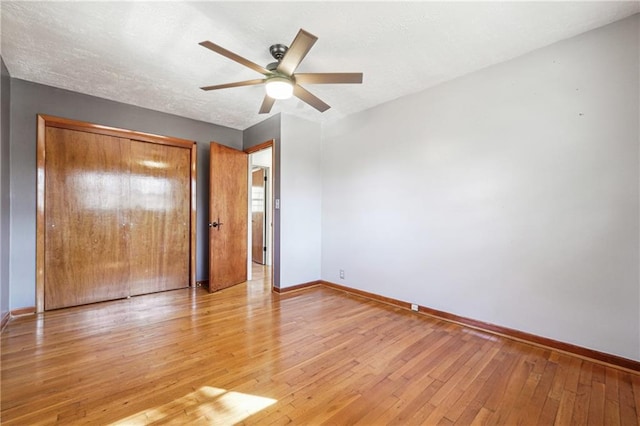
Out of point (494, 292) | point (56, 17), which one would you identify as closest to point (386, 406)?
point (494, 292)

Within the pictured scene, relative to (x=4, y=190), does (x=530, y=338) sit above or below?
below

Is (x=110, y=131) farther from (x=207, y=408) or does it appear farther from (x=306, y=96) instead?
(x=207, y=408)

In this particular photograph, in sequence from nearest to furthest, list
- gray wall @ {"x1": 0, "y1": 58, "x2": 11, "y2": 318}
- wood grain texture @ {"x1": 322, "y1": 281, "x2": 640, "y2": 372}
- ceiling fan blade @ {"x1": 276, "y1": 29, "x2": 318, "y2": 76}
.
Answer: ceiling fan blade @ {"x1": 276, "y1": 29, "x2": 318, "y2": 76}, wood grain texture @ {"x1": 322, "y1": 281, "x2": 640, "y2": 372}, gray wall @ {"x1": 0, "y1": 58, "x2": 11, "y2": 318}

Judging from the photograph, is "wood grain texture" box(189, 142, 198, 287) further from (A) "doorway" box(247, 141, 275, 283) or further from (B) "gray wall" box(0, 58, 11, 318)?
(B) "gray wall" box(0, 58, 11, 318)

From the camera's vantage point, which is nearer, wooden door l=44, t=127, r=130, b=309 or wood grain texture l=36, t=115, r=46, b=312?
wood grain texture l=36, t=115, r=46, b=312

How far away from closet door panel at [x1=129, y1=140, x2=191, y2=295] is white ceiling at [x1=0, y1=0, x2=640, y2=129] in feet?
3.54

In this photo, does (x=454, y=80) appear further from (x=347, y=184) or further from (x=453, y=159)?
(x=347, y=184)

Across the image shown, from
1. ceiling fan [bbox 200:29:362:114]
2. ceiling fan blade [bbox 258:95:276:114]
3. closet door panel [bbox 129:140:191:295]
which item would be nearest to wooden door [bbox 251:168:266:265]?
closet door panel [bbox 129:140:191:295]

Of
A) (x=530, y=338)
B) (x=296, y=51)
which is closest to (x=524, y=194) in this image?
(x=530, y=338)

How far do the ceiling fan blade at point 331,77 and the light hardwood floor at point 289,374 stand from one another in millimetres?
2266

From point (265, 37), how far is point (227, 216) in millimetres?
2722

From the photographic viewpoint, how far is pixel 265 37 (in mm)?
2180

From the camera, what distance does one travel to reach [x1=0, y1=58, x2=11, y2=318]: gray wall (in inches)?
104

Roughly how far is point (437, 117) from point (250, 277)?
3.79m
